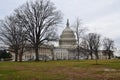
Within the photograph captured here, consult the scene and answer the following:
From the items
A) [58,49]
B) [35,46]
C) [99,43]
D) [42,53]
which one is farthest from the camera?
[58,49]

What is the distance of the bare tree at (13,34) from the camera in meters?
74.8

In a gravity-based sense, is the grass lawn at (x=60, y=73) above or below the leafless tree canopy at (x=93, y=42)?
below

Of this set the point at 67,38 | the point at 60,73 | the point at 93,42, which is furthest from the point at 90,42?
the point at 60,73

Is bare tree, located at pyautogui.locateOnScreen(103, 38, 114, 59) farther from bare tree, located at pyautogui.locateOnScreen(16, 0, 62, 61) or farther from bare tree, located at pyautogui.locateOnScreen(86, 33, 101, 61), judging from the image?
bare tree, located at pyautogui.locateOnScreen(16, 0, 62, 61)

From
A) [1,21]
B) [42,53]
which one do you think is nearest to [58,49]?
[42,53]

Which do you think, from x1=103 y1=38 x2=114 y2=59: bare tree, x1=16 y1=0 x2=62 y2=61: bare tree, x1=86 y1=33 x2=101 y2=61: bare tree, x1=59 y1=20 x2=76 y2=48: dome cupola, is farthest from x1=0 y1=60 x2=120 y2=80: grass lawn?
x1=59 y1=20 x2=76 y2=48: dome cupola

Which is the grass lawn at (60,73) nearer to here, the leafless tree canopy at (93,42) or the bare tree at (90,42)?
the bare tree at (90,42)

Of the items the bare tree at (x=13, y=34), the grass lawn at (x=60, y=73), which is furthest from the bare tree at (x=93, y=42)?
the grass lawn at (x=60, y=73)

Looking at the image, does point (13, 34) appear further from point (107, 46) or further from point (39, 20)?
point (107, 46)

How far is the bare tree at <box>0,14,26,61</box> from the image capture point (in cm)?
7475

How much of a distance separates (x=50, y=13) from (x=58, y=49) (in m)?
88.0

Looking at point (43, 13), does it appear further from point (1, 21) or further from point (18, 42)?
point (1, 21)

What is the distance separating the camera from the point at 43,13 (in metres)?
74.0

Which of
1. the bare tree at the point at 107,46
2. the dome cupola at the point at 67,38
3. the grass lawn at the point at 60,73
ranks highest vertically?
the dome cupola at the point at 67,38
